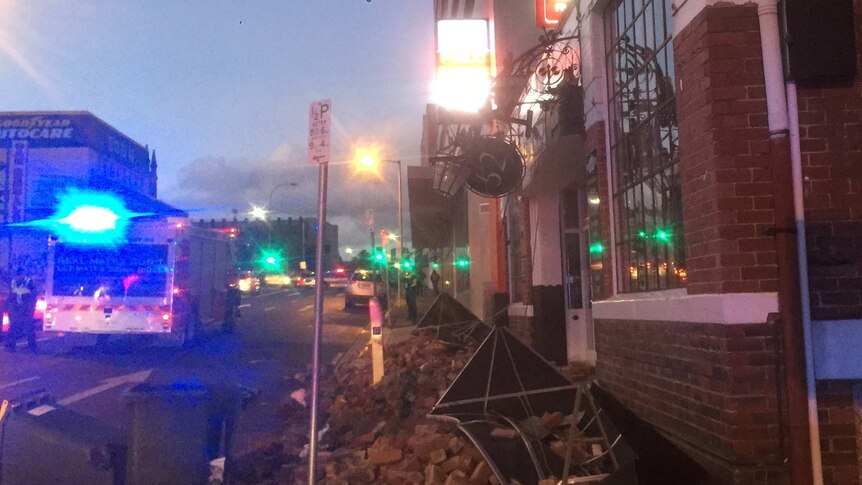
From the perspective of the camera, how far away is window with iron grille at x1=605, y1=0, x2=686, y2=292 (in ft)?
19.1

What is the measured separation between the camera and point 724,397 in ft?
15.4

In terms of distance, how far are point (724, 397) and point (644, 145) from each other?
2.48 metres

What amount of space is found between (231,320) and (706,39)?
1843cm

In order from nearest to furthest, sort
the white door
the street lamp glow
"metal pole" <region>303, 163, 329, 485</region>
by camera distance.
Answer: "metal pole" <region>303, 163, 329, 485</region> < the white door < the street lamp glow

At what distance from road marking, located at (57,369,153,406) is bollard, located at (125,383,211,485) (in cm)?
443

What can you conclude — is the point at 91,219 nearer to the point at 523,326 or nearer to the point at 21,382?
the point at 21,382

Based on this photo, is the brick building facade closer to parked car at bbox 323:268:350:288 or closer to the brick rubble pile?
the brick rubble pile

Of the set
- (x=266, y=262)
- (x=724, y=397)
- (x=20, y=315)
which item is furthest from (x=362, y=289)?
(x=266, y=262)

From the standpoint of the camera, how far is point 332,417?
8938mm

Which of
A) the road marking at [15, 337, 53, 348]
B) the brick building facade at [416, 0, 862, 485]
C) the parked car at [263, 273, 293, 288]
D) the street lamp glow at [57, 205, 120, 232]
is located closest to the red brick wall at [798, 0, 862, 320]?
the brick building facade at [416, 0, 862, 485]

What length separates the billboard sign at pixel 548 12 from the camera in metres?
10.5

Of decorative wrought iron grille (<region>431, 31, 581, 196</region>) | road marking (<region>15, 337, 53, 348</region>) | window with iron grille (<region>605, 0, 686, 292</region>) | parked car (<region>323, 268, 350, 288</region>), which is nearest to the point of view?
window with iron grille (<region>605, 0, 686, 292</region>)

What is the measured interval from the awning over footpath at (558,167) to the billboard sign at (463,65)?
2.77 m

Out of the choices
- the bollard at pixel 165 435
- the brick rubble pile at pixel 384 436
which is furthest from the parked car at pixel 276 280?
the bollard at pixel 165 435
